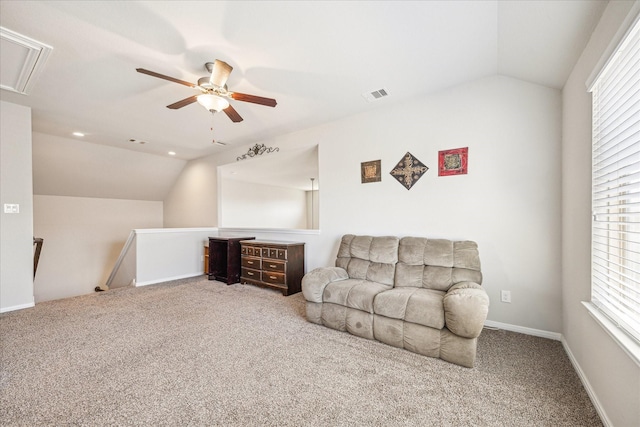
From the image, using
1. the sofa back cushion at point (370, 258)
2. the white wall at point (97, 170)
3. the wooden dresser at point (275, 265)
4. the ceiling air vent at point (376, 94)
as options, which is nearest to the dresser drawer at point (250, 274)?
the wooden dresser at point (275, 265)

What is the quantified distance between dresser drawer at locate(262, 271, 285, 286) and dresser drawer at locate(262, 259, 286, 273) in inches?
2.4

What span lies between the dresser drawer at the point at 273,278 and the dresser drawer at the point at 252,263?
174mm

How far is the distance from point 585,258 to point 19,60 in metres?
5.08

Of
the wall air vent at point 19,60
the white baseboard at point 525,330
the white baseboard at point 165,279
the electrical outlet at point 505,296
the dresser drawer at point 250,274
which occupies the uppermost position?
the wall air vent at point 19,60

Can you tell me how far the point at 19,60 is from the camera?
96.7 inches

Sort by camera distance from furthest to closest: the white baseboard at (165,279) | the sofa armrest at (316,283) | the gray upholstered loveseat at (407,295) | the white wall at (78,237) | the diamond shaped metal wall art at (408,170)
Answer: the white wall at (78,237) → the white baseboard at (165,279) → the diamond shaped metal wall art at (408,170) → the sofa armrest at (316,283) → the gray upholstered loveseat at (407,295)

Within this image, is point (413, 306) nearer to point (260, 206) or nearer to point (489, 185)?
point (489, 185)

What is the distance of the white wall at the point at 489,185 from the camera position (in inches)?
102

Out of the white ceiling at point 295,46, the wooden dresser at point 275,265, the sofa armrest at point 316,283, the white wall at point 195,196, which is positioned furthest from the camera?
the white wall at point 195,196

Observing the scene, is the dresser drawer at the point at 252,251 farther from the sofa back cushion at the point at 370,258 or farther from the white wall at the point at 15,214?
the white wall at the point at 15,214

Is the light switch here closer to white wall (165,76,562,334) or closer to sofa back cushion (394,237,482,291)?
white wall (165,76,562,334)

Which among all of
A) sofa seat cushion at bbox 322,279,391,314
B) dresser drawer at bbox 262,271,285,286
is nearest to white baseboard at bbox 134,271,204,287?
dresser drawer at bbox 262,271,285,286

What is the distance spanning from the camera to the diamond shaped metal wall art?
10.7 ft

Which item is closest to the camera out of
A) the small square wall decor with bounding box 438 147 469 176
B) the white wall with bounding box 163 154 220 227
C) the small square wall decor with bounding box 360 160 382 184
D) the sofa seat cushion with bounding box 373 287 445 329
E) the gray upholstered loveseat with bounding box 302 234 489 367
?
the gray upholstered loveseat with bounding box 302 234 489 367
